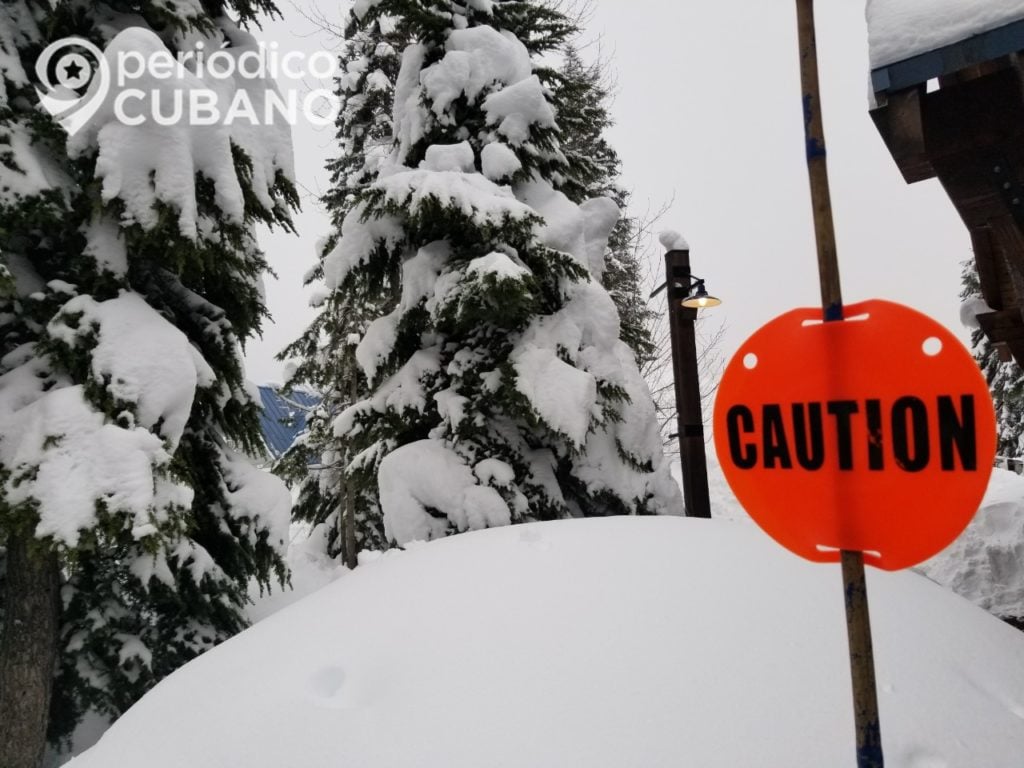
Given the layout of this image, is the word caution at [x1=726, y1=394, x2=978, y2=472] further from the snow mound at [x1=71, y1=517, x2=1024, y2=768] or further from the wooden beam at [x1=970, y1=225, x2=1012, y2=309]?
the wooden beam at [x1=970, y1=225, x2=1012, y2=309]

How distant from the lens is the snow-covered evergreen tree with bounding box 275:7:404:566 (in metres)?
11.9

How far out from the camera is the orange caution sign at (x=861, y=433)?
1.25m

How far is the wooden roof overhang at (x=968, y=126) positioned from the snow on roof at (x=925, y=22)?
3 centimetres

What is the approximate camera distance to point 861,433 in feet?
4.42

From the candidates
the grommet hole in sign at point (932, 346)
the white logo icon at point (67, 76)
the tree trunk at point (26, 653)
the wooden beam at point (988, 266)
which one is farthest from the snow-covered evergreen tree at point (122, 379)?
the wooden beam at point (988, 266)

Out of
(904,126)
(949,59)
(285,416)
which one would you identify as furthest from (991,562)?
(285,416)

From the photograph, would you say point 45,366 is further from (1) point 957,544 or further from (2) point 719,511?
(2) point 719,511

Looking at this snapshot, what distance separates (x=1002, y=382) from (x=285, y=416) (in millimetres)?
20256

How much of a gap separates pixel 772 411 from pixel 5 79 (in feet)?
19.6

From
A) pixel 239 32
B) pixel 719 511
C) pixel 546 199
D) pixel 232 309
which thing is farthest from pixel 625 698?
pixel 719 511

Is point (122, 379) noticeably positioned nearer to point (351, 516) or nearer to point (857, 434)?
point (857, 434)

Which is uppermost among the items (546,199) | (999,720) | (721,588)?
(546,199)

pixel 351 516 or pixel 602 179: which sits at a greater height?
pixel 602 179

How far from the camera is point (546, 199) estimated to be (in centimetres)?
681
